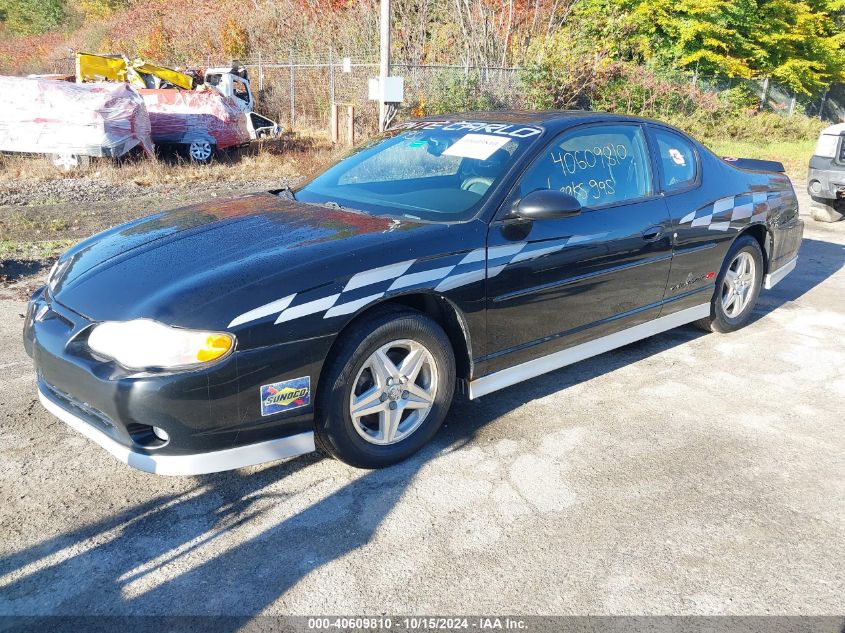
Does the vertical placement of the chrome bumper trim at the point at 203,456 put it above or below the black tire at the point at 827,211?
above

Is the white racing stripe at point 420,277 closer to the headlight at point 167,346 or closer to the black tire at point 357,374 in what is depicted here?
the black tire at point 357,374

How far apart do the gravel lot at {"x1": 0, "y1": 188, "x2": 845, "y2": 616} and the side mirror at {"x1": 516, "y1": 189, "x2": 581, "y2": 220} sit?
1.09 metres

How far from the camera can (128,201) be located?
965 cm

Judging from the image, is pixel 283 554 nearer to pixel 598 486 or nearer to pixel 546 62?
pixel 598 486

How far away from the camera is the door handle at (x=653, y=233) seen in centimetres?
428

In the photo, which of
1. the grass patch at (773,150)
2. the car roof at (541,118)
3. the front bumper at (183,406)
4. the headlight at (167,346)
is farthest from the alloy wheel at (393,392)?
the grass patch at (773,150)

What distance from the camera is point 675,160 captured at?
470cm

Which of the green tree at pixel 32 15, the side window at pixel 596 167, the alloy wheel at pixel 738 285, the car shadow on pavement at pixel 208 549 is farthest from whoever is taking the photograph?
the green tree at pixel 32 15

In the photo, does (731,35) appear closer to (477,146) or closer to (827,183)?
(827,183)

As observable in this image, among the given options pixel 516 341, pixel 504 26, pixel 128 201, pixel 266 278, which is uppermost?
pixel 504 26

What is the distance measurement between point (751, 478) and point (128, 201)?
852 cm

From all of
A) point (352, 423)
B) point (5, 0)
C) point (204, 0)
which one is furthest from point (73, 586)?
point (5, 0)

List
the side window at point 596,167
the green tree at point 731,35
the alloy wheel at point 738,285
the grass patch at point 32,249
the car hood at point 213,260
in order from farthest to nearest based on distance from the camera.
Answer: the green tree at point 731,35
the grass patch at point 32,249
the alloy wheel at point 738,285
the side window at point 596,167
the car hood at point 213,260

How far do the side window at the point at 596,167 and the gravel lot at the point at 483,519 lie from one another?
3.83 feet
